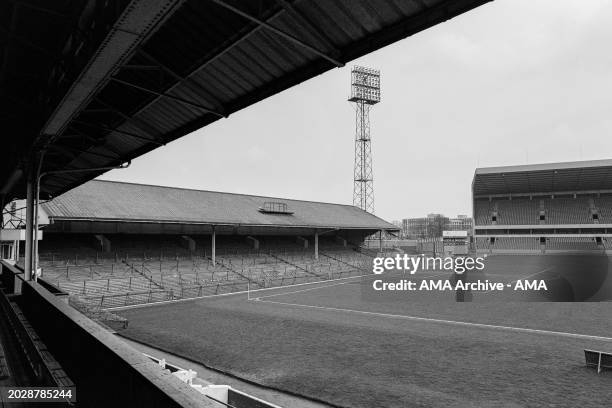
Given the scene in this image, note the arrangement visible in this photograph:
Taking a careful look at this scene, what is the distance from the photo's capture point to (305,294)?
102 feet

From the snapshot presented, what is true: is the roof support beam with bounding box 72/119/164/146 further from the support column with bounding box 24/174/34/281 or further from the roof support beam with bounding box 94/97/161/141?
the support column with bounding box 24/174/34/281

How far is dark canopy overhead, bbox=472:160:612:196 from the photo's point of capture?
205 feet

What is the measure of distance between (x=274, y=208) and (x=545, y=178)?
46269 millimetres

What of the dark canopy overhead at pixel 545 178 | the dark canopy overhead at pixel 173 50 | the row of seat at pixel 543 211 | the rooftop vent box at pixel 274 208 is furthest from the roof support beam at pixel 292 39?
the row of seat at pixel 543 211

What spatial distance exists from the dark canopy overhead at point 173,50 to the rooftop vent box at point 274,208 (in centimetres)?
3960

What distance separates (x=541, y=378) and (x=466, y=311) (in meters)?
11.6

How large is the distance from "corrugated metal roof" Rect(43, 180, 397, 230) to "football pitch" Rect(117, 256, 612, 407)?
38.7 ft

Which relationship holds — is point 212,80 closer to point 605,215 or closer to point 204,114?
point 204,114

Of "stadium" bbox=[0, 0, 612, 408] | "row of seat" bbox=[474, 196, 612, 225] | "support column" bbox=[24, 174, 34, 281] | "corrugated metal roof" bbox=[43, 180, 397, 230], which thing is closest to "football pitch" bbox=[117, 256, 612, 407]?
"stadium" bbox=[0, 0, 612, 408]

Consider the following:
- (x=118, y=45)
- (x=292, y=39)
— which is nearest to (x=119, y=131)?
(x=118, y=45)

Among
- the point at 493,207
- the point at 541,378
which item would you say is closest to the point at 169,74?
the point at 541,378

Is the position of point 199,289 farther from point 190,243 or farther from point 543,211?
point 543,211

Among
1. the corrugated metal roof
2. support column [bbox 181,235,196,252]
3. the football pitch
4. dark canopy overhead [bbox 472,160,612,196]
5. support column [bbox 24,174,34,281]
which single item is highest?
dark canopy overhead [bbox 472,160,612,196]

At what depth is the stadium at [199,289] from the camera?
16.8 feet
